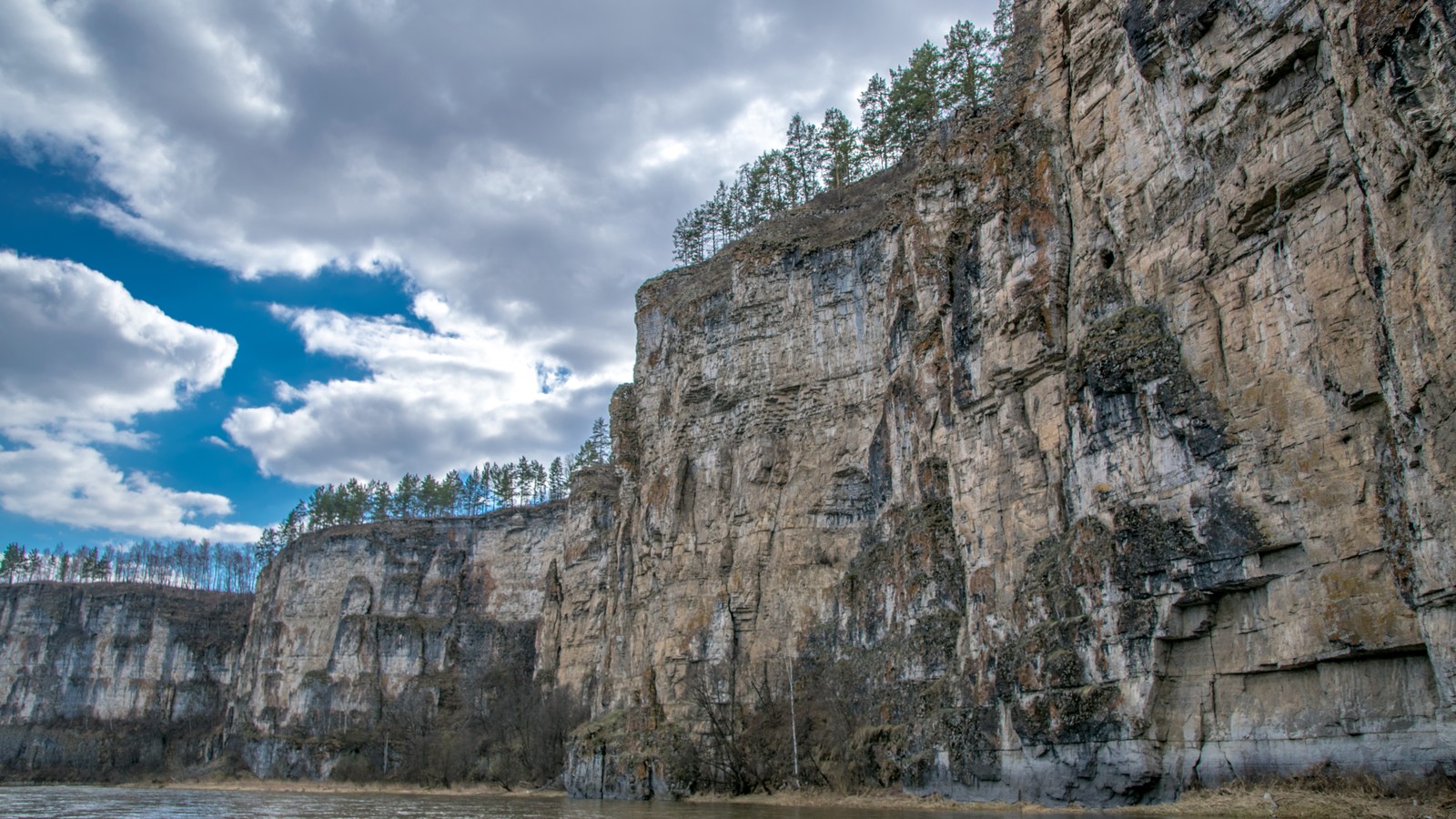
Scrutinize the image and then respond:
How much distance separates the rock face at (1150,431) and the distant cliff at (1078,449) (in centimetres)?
10

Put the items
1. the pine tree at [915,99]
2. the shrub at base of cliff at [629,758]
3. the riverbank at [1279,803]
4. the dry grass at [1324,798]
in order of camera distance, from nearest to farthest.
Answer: the dry grass at [1324,798], the riverbank at [1279,803], the shrub at base of cliff at [629,758], the pine tree at [915,99]

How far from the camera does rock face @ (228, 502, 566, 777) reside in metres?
75.2

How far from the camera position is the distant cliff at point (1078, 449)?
19.0 m

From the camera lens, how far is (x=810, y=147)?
68250 millimetres

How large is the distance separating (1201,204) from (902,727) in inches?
750

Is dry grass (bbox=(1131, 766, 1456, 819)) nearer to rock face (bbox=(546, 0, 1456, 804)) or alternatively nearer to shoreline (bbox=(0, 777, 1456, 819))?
shoreline (bbox=(0, 777, 1456, 819))

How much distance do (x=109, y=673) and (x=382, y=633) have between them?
101 ft

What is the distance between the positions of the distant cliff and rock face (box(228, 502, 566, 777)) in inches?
679

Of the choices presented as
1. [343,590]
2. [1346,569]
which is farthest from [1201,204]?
[343,590]

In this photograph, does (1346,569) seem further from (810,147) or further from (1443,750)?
(810,147)

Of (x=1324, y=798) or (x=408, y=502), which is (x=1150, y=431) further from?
(x=408, y=502)

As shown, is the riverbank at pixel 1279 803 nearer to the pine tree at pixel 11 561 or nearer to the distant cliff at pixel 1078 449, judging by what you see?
the distant cliff at pixel 1078 449

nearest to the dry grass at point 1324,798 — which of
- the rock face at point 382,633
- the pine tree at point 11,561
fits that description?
the rock face at point 382,633

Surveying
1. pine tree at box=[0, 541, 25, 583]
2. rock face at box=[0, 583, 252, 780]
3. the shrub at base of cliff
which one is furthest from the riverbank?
pine tree at box=[0, 541, 25, 583]
